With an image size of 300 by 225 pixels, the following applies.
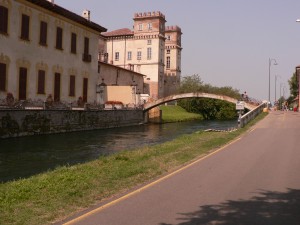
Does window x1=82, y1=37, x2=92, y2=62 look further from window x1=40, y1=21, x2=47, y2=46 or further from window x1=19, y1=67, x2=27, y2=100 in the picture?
window x1=19, y1=67, x2=27, y2=100

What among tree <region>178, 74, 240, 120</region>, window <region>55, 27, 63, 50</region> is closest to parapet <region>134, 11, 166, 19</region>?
tree <region>178, 74, 240, 120</region>

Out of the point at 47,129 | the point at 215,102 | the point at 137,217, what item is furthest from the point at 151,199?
the point at 215,102

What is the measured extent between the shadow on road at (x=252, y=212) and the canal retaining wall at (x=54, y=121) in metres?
23.3

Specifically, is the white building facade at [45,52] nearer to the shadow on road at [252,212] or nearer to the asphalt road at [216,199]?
the asphalt road at [216,199]

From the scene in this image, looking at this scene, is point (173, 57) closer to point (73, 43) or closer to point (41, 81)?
point (73, 43)

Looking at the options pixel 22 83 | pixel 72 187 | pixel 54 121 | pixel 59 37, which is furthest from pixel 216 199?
pixel 59 37

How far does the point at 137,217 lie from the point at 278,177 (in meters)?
5.43

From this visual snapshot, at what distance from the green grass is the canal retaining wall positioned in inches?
629

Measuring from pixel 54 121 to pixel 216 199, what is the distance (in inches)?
1109

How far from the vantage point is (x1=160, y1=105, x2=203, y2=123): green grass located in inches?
2569

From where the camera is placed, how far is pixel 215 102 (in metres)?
76.8

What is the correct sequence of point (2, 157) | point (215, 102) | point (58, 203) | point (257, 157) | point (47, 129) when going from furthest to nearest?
point (215, 102) < point (47, 129) < point (2, 157) < point (257, 157) < point (58, 203)

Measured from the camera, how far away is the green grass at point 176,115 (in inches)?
2569

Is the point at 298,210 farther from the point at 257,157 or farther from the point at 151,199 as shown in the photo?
the point at 257,157
